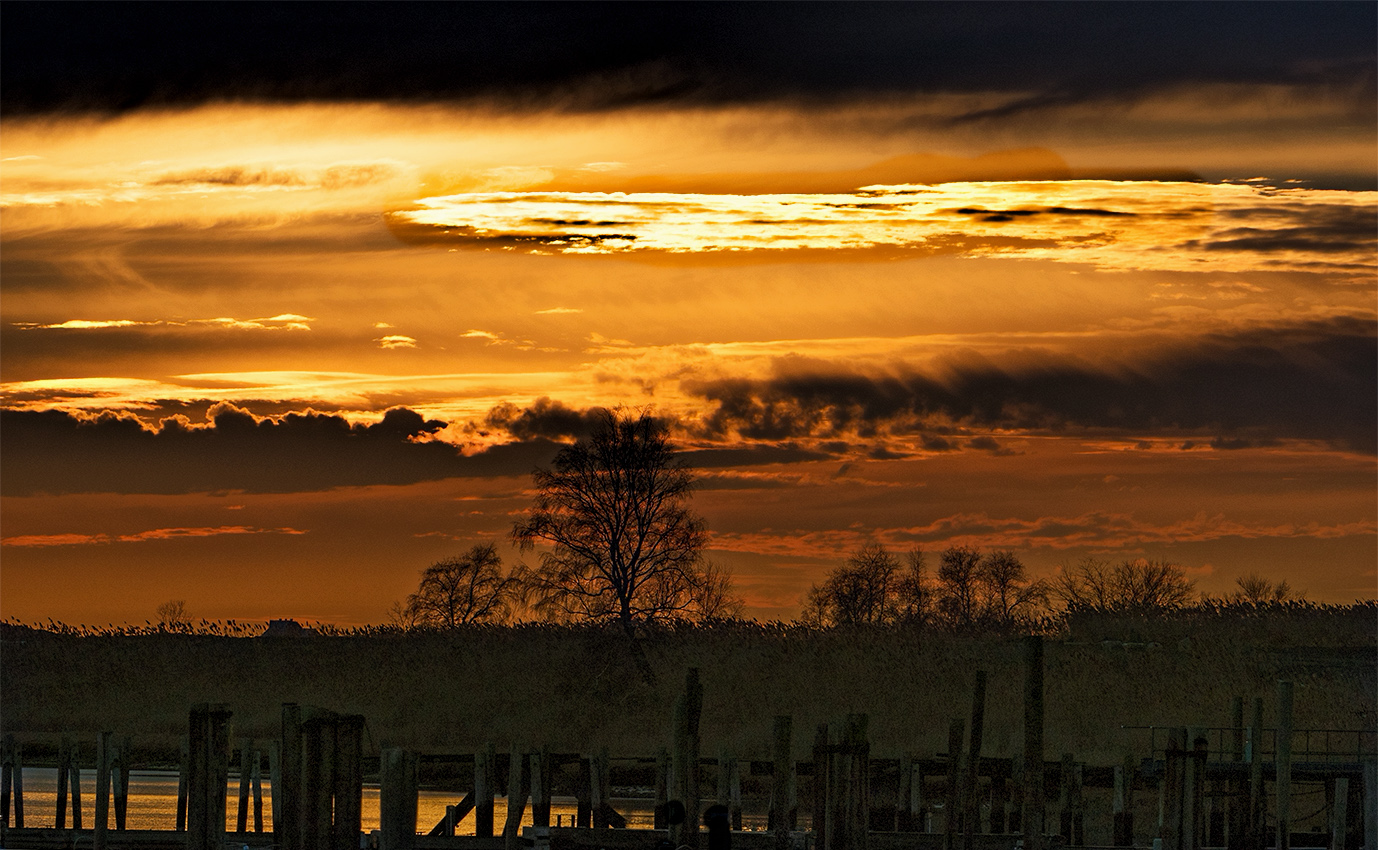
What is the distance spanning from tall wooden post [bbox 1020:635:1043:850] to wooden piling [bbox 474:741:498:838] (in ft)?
30.3

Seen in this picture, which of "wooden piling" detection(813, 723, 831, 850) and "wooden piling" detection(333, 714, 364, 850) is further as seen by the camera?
"wooden piling" detection(813, 723, 831, 850)

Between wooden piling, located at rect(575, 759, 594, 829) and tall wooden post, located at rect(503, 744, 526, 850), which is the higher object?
tall wooden post, located at rect(503, 744, 526, 850)

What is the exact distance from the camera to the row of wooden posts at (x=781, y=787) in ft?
72.2

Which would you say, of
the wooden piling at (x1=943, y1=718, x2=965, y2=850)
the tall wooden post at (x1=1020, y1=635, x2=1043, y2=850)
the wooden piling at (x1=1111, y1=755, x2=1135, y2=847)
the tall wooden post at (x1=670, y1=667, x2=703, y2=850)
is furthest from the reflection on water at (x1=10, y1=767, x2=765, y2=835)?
the tall wooden post at (x1=1020, y1=635, x2=1043, y2=850)

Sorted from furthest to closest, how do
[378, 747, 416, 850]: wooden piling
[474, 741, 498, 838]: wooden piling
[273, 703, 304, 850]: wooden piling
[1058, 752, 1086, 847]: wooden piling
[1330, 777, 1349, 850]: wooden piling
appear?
[1058, 752, 1086, 847]: wooden piling
[474, 741, 498, 838]: wooden piling
[1330, 777, 1349, 850]: wooden piling
[378, 747, 416, 850]: wooden piling
[273, 703, 304, 850]: wooden piling

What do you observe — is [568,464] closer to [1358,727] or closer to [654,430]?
[654,430]

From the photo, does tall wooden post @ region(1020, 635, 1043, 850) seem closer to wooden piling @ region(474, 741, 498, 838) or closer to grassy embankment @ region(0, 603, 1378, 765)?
wooden piling @ region(474, 741, 498, 838)

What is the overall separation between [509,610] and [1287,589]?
3622 centimetres

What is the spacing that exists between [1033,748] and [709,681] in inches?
883

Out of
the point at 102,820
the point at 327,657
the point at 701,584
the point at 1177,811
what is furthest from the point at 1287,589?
the point at 102,820

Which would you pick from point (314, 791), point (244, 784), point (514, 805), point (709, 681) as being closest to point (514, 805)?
point (514, 805)

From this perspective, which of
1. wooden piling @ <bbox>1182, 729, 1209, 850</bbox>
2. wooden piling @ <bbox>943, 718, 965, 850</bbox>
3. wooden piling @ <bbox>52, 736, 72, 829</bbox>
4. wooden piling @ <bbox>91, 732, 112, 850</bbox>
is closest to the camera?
wooden piling @ <bbox>1182, 729, 1209, 850</bbox>

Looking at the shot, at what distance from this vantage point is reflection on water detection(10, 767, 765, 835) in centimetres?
3703

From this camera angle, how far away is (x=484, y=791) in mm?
30016
